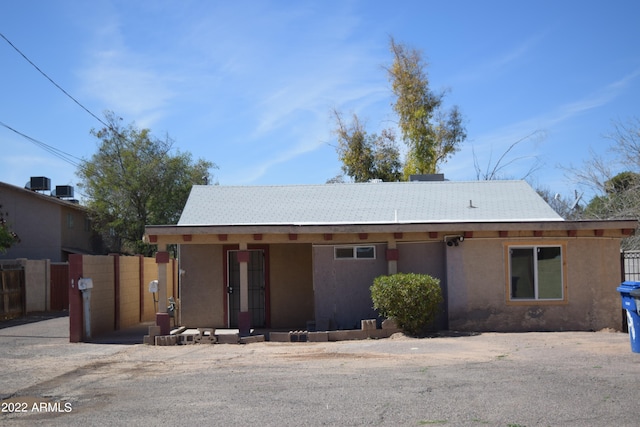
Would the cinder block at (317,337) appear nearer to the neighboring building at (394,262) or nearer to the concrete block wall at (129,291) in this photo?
the neighboring building at (394,262)

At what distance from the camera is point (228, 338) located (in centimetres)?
1617

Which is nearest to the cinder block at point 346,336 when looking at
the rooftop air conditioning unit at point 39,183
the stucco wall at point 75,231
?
the stucco wall at point 75,231

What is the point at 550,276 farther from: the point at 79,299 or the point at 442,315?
the point at 79,299

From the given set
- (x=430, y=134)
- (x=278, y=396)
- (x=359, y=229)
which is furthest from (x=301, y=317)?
(x=430, y=134)

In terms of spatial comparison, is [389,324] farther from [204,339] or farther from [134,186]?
[134,186]

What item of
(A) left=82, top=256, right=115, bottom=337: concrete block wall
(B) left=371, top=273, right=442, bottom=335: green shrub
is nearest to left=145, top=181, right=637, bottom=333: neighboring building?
(B) left=371, top=273, right=442, bottom=335: green shrub

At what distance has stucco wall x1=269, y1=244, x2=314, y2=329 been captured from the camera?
1911 cm

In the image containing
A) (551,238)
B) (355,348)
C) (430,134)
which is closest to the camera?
(355,348)

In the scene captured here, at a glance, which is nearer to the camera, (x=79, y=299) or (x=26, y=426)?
(x=26, y=426)

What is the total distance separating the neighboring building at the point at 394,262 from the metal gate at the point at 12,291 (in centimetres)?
758

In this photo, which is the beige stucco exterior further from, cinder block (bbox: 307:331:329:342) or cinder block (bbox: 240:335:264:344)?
cinder block (bbox: 240:335:264:344)

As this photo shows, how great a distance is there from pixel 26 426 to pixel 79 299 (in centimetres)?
946

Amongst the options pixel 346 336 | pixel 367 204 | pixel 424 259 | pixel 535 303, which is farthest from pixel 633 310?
pixel 367 204

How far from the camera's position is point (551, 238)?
16.7 metres
